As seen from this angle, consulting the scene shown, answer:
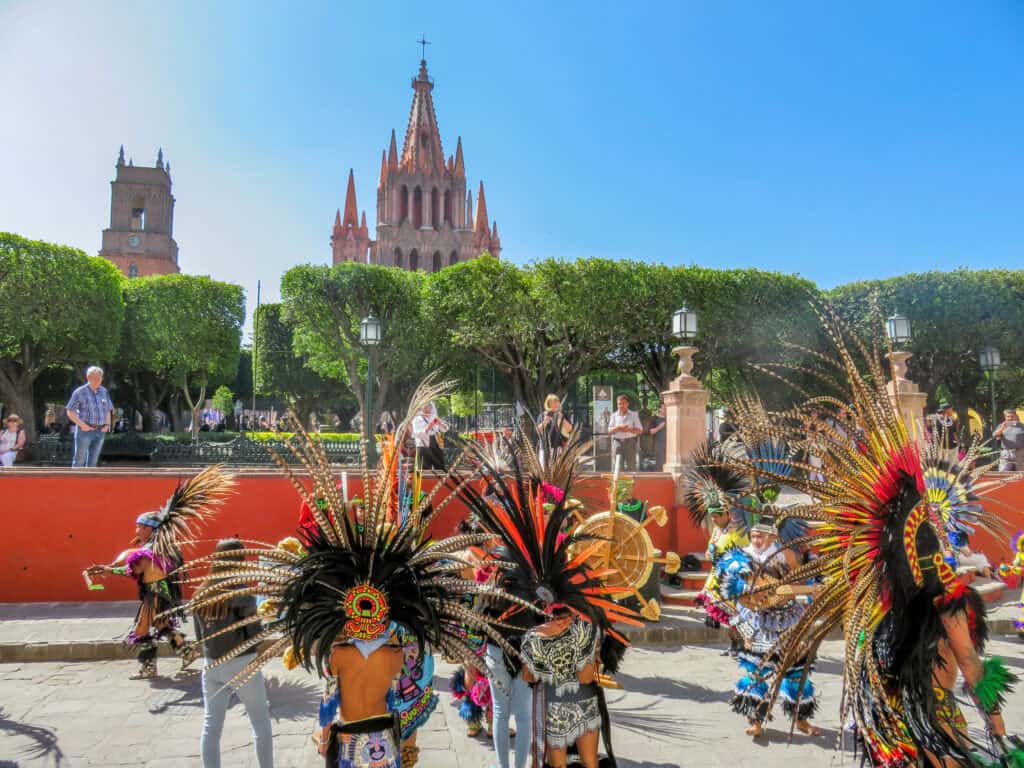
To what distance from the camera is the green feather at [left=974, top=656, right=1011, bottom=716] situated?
2.79 m

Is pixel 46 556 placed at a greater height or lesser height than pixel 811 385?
lesser

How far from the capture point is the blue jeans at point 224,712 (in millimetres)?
3678

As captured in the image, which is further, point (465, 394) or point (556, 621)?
point (465, 394)

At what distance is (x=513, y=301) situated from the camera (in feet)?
85.9

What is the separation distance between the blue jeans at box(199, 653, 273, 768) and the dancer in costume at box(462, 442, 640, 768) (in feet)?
5.17

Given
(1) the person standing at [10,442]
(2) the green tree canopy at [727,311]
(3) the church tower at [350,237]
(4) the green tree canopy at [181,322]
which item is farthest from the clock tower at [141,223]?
(1) the person standing at [10,442]

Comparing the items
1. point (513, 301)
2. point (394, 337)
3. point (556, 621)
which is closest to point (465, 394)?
point (394, 337)

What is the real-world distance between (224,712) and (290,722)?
1599 mm

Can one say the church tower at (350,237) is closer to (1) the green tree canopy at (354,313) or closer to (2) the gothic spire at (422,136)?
(2) the gothic spire at (422,136)

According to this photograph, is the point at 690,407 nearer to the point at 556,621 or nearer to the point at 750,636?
the point at 750,636

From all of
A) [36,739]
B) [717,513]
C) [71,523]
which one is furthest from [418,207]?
[36,739]

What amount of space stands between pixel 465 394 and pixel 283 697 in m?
28.7

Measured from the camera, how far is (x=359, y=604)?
2877 millimetres

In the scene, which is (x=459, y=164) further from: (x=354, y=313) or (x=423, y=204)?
(x=354, y=313)
